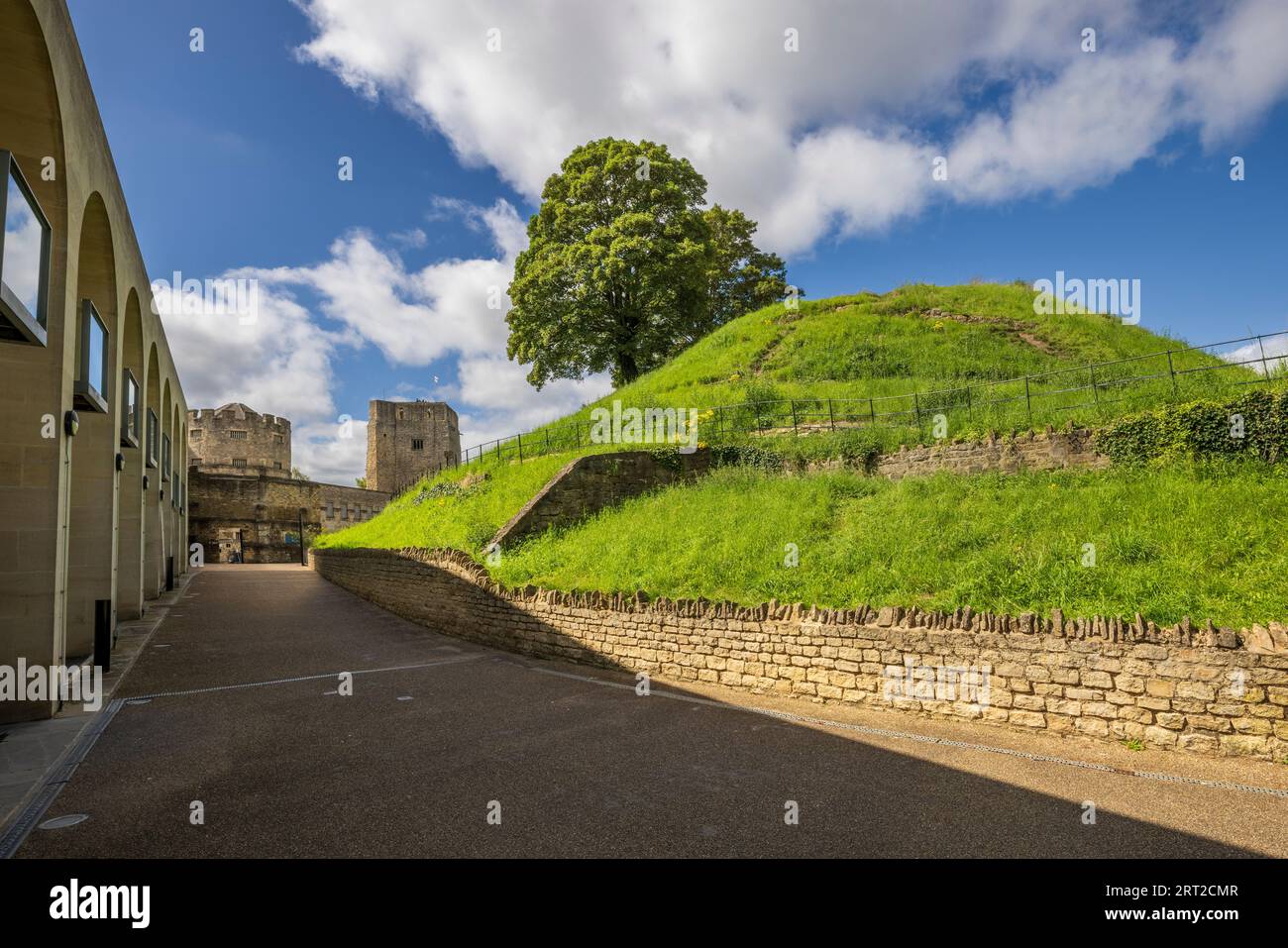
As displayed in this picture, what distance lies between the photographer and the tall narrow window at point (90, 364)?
28.6 ft

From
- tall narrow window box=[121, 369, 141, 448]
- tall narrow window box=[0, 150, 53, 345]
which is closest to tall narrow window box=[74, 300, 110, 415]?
tall narrow window box=[0, 150, 53, 345]

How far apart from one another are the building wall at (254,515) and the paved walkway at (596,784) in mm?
38152

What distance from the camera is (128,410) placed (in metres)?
12.8

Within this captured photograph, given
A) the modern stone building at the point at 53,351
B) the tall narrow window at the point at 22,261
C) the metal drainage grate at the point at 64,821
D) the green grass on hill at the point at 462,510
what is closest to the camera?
the metal drainage grate at the point at 64,821

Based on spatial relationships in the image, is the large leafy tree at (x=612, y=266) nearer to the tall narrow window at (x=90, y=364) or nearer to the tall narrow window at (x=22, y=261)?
the tall narrow window at (x=90, y=364)

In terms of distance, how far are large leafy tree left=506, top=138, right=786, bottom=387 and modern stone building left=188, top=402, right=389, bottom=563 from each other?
21464mm

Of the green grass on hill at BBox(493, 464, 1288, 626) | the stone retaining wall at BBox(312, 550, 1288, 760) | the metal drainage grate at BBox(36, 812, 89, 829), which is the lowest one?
the metal drainage grate at BBox(36, 812, 89, 829)

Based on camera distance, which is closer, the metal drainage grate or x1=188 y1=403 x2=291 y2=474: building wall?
the metal drainage grate

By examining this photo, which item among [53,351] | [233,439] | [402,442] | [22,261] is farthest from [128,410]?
[402,442]

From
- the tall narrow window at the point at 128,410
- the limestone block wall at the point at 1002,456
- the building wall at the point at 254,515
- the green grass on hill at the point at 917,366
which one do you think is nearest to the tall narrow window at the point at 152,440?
the tall narrow window at the point at 128,410

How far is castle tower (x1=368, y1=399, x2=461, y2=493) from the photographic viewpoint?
58562 millimetres

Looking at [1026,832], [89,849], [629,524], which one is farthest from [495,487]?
[1026,832]

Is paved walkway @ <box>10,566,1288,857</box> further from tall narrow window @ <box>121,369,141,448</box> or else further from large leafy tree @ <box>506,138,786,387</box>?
large leafy tree @ <box>506,138,786,387</box>
